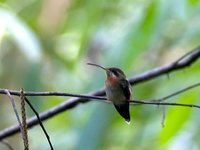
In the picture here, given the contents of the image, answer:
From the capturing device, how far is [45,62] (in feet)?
12.7

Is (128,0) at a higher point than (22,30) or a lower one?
higher

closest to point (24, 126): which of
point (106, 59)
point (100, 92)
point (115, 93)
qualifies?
point (115, 93)

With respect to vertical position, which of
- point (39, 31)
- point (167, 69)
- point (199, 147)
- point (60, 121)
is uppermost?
point (39, 31)

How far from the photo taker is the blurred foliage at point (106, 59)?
2234 mm

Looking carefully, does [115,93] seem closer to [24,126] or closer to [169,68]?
[24,126]

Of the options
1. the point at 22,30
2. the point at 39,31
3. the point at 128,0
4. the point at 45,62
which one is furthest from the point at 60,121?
the point at 22,30

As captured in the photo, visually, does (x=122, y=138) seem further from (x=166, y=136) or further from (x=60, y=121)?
(x=166, y=136)

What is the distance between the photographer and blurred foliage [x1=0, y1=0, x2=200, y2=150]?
223 centimetres

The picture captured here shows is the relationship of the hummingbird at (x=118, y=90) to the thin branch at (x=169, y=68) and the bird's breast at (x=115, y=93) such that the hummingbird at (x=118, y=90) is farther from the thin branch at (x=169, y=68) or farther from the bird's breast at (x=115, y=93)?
the thin branch at (x=169, y=68)

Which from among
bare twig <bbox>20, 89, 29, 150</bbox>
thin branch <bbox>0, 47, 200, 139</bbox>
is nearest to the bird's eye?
bare twig <bbox>20, 89, 29, 150</bbox>

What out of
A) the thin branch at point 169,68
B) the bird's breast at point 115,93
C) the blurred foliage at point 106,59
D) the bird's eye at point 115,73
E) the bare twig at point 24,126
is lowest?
the bare twig at point 24,126

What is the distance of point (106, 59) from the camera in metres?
2.41

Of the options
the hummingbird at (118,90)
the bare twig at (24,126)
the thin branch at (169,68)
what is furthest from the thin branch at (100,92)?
the bare twig at (24,126)

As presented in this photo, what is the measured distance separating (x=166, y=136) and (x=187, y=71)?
27 centimetres
